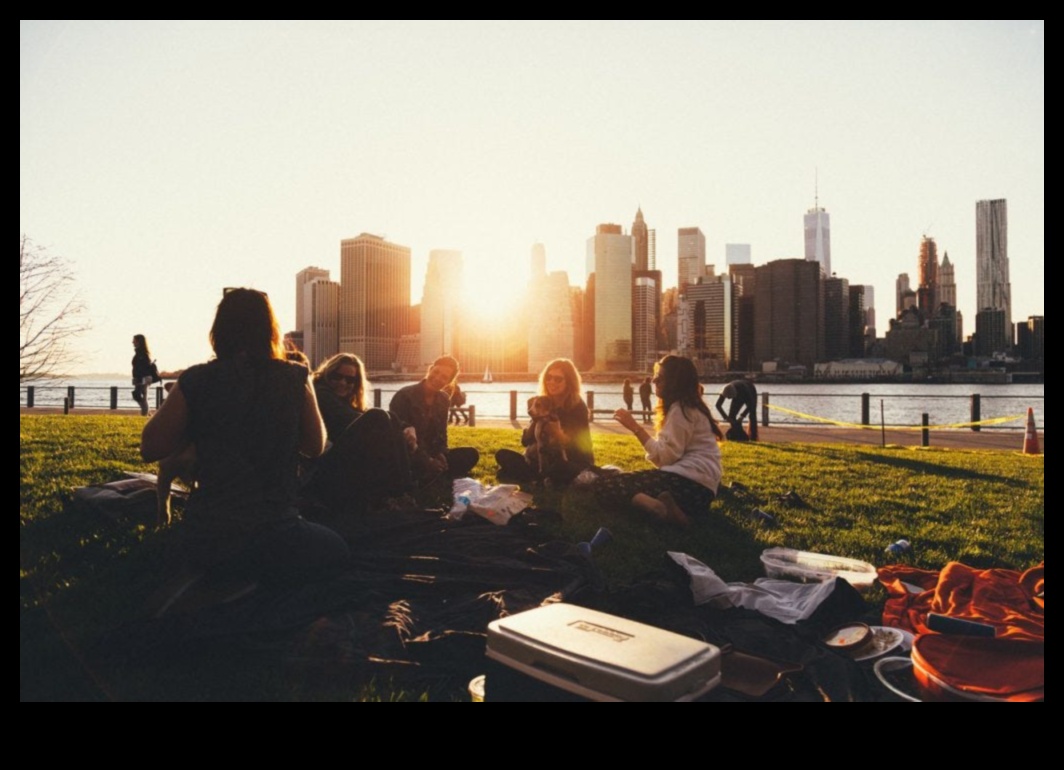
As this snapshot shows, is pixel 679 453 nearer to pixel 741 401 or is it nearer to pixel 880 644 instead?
pixel 880 644

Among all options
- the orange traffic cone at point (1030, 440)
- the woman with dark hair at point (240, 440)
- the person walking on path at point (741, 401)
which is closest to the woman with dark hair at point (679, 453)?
the woman with dark hair at point (240, 440)

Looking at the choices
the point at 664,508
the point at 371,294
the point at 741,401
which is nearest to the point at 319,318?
the point at 371,294

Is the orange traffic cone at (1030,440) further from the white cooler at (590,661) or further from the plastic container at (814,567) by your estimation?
the white cooler at (590,661)

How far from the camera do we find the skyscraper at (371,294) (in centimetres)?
13662

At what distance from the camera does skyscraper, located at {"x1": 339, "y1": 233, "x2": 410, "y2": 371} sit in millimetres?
136625

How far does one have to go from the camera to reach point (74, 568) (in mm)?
3787

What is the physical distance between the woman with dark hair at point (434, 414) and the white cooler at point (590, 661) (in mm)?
4243

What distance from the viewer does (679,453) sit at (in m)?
5.80

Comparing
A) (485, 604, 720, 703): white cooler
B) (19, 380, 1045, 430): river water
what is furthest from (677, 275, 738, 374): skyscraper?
(485, 604, 720, 703): white cooler

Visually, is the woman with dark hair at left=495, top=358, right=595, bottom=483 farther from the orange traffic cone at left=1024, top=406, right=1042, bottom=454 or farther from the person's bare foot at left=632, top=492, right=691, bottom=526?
the orange traffic cone at left=1024, top=406, right=1042, bottom=454
